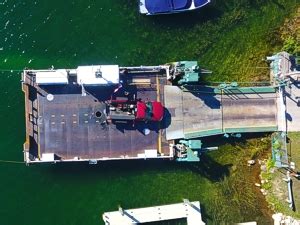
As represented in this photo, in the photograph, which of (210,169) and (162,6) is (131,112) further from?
(162,6)

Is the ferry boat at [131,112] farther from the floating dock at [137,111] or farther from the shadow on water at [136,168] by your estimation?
the shadow on water at [136,168]

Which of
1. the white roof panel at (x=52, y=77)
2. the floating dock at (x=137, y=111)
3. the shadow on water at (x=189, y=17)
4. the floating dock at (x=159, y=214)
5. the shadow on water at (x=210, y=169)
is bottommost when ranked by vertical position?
the floating dock at (x=159, y=214)

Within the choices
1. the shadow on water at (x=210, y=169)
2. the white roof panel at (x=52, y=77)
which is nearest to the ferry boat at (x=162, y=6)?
the white roof panel at (x=52, y=77)

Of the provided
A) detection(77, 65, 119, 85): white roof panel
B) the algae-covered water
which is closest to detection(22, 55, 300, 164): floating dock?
detection(77, 65, 119, 85): white roof panel

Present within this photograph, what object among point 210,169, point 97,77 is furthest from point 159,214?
point 97,77

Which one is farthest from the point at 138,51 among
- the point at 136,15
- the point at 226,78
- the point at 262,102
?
the point at 262,102
